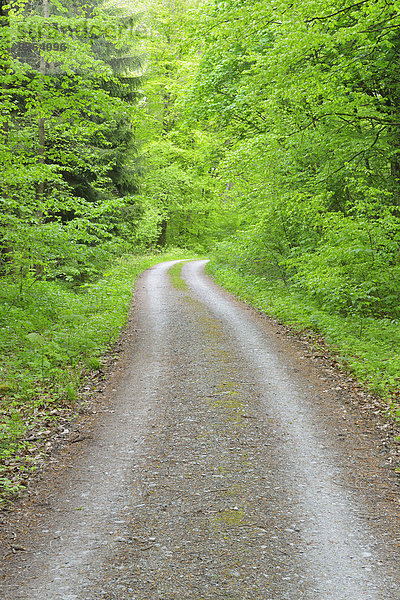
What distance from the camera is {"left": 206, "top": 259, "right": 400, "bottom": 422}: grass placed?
746cm

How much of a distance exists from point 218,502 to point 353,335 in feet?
20.4

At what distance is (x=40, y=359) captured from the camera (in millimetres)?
8000

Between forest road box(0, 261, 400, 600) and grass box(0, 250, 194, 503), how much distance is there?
55 centimetres

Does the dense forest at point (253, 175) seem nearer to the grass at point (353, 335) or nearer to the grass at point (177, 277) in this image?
the grass at point (353, 335)

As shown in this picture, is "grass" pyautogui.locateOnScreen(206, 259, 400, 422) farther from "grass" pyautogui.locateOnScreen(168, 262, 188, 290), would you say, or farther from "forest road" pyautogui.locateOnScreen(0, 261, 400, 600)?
"grass" pyautogui.locateOnScreen(168, 262, 188, 290)

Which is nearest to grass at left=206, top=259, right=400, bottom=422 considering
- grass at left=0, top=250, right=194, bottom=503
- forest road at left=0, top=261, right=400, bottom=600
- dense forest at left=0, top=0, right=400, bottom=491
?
dense forest at left=0, top=0, right=400, bottom=491

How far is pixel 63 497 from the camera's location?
A: 4.65m

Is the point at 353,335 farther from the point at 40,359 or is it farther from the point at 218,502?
the point at 40,359

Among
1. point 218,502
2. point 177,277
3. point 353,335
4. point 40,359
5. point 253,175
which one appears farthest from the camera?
point 177,277

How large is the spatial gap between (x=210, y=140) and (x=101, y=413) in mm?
16373

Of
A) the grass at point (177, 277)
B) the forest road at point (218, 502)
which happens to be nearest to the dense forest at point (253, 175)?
the forest road at point (218, 502)

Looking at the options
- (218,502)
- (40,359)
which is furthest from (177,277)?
(218,502)

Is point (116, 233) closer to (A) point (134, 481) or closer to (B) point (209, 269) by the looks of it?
(B) point (209, 269)

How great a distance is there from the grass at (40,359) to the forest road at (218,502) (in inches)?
21.8
